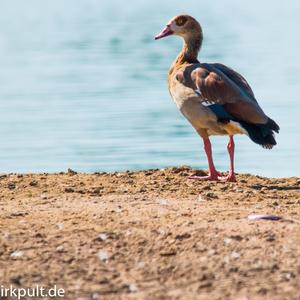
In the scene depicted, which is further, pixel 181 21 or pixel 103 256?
pixel 181 21

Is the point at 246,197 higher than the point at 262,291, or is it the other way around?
the point at 246,197

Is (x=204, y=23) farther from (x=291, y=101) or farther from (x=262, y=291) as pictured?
(x=262, y=291)

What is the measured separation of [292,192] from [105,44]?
3358cm

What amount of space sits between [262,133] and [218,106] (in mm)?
618

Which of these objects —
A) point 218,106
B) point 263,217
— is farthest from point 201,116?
point 263,217

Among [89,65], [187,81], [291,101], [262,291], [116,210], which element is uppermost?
[89,65]

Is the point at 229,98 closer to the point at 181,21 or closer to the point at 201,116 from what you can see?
the point at 201,116

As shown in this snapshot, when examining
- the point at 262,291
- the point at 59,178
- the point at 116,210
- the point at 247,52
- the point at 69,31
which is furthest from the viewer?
the point at 69,31

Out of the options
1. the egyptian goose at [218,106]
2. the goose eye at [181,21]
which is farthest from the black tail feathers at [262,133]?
the goose eye at [181,21]

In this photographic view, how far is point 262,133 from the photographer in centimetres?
1259

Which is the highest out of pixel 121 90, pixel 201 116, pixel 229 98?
pixel 121 90

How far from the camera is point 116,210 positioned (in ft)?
34.3

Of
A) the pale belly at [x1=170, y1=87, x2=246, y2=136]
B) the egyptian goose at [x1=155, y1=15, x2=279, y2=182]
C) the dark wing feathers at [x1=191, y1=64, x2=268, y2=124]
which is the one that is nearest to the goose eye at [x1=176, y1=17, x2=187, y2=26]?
the egyptian goose at [x1=155, y1=15, x2=279, y2=182]

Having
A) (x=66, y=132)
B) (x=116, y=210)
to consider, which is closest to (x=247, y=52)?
(x=66, y=132)
